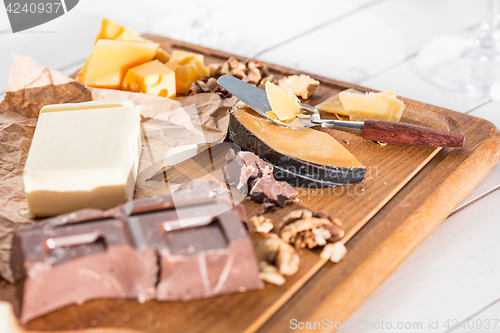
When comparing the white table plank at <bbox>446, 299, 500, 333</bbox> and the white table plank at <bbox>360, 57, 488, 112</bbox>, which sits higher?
the white table plank at <bbox>360, 57, 488, 112</bbox>

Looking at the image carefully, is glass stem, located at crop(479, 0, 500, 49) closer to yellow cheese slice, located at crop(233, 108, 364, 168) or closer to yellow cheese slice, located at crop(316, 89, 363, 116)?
yellow cheese slice, located at crop(316, 89, 363, 116)

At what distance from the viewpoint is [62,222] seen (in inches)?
43.0

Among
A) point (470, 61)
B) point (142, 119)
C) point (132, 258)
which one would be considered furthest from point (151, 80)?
point (470, 61)

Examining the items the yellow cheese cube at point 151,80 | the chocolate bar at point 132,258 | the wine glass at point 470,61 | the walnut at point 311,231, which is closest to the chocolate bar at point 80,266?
the chocolate bar at point 132,258

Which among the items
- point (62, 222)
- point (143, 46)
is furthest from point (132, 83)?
point (62, 222)

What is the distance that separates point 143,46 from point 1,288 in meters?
1.10

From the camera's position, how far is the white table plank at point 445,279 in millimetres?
1211

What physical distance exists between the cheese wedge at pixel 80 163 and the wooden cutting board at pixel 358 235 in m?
0.29

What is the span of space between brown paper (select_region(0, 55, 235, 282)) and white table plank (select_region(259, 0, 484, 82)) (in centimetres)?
83

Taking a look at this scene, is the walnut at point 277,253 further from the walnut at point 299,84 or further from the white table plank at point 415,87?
the white table plank at point 415,87

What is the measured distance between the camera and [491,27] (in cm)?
221

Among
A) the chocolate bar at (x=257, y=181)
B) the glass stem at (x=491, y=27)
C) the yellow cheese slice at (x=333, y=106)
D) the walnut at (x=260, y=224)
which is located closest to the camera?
the walnut at (x=260, y=224)

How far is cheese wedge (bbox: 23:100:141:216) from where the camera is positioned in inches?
50.8

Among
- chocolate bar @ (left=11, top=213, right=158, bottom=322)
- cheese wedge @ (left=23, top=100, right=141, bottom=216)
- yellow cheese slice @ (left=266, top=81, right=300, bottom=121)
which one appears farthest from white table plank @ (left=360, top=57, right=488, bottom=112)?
chocolate bar @ (left=11, top=213, right=158, bottom=322)
